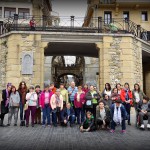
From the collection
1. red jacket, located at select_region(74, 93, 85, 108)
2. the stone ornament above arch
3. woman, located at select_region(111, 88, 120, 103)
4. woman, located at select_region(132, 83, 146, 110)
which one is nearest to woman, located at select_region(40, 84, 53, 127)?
red jacket, located at select_region(74, 93, 85, 108)

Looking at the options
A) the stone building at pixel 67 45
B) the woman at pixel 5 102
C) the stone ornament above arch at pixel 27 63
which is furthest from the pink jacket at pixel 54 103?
the stone ornament above arch at pixel 27 63

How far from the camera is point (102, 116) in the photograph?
8930 millimetres

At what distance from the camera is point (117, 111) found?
340 inches

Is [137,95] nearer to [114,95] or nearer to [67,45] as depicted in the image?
[114,95]

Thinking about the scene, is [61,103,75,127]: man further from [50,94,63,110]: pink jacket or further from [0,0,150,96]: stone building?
[0,0,150,96]: stone building

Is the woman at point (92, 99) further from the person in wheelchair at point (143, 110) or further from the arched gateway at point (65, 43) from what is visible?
the arched gateway at point (65, 43)

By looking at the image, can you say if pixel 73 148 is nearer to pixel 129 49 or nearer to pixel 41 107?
pixel 41 107

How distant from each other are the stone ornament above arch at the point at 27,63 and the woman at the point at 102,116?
27.1 ft

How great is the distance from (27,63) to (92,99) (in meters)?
7.69

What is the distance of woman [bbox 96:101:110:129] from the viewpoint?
29.1 ft

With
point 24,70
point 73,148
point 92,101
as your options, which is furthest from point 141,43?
point 73,148

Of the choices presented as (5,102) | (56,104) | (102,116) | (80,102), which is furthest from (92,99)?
(5,102)

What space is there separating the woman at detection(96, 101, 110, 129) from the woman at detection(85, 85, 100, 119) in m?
0.78

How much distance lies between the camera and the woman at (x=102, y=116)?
349 inches
